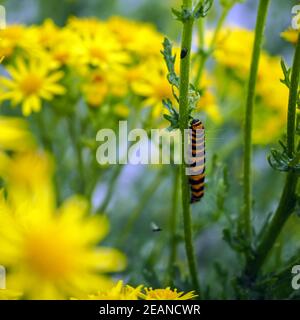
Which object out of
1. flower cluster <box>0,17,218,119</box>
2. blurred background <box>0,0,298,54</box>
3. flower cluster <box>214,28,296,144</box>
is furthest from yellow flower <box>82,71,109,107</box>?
blurred background <box>0,0,298,54</box>

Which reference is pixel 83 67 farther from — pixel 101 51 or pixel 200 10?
pixel 200 10

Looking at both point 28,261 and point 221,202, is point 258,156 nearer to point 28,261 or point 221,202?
point 221,202

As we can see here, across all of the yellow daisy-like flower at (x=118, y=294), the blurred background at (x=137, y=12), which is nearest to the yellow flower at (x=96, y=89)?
the yellow daisy-like flower at (x=118, y=294)

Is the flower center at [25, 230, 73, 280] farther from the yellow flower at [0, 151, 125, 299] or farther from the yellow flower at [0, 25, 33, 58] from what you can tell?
the yellow flower at [0, 25, 33, 58]

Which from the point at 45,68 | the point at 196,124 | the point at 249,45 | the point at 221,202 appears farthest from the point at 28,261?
the point at 249,45

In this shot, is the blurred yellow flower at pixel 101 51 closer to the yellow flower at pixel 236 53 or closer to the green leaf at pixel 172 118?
the yellow flower at pixel 236 53
